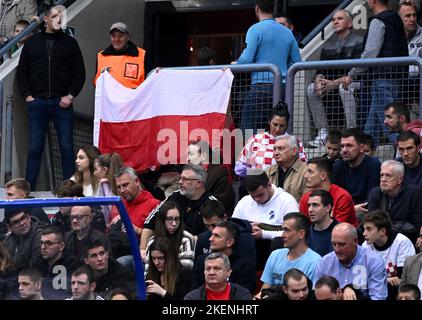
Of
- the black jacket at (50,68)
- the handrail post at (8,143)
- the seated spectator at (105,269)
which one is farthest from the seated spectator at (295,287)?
the handrail post at (8,143)

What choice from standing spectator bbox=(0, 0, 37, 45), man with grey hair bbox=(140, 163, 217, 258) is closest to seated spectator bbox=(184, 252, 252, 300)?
man with grey hair bbox=(140, 163, 217, 258)

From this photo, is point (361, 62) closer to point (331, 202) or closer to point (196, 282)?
point (331, 202)

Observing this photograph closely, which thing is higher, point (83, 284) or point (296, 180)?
point (296, 180)

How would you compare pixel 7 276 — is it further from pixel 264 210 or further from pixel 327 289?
pixel 264 210

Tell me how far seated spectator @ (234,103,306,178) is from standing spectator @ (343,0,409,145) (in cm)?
73

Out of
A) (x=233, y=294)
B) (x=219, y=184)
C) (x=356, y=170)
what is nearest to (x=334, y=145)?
(x=356, y=170)

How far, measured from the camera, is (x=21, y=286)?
9.75 m

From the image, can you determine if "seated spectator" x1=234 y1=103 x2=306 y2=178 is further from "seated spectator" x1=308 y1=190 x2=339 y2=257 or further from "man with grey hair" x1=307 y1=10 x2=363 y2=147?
"seated spectator" x1=308 y1=190 x2=339 y2=257

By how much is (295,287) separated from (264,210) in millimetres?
2097

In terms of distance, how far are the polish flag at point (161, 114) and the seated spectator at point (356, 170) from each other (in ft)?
5.41

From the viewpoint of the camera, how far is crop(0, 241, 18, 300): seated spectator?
9711 mm

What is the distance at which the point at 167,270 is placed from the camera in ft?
42.3
